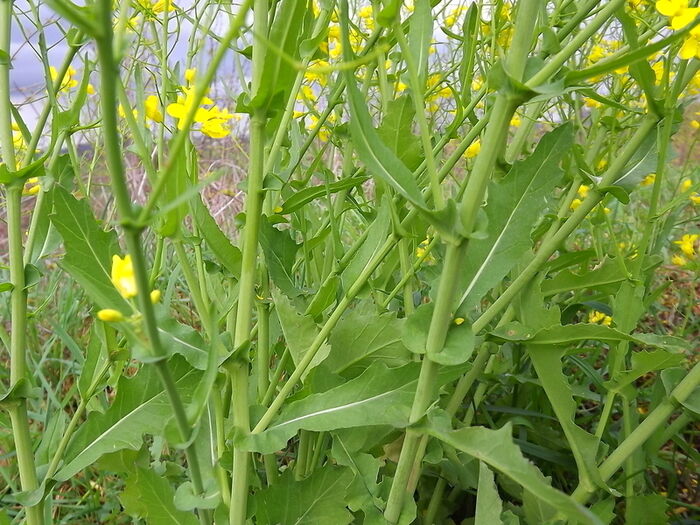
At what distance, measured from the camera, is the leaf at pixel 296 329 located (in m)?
0.79

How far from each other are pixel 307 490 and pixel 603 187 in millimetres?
571

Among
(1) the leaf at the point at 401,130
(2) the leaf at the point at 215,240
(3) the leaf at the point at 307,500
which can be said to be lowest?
(3) the leaf at the point at 307,500

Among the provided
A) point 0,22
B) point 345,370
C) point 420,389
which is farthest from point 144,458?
point 0,22

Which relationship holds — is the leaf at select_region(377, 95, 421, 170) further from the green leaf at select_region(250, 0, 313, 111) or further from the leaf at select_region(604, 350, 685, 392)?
the leaf at select_region(604, 350, 685, 392)

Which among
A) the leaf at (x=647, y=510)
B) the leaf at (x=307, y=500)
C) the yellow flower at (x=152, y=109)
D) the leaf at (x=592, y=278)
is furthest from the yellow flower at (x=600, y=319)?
the yellow flower at (x=152, y=109)

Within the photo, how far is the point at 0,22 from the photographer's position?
787 millimetres

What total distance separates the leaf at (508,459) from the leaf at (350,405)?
95mm

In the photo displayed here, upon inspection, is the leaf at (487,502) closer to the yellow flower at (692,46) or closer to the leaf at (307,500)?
the leaf at (307,500)

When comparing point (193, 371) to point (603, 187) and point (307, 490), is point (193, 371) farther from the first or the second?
point (603, 187)

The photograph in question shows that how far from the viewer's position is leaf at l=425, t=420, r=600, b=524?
1.58 feet

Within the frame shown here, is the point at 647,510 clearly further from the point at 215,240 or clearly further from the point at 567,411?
the point at 215,240

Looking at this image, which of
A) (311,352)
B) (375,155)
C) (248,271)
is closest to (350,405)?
(311,352)

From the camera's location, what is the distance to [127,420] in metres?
0.82

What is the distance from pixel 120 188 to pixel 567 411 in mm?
679
